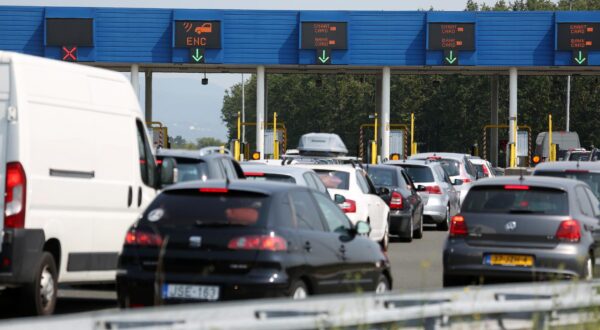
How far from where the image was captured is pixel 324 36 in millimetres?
54625

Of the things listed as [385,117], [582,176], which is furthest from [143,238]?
[385,117]

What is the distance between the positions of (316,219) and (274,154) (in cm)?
4293

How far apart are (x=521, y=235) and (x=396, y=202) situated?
12845 millimetres

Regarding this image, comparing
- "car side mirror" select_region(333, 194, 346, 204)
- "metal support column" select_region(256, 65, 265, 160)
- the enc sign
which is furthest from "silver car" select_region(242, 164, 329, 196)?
"metal support column" select_region(256, 65, 265, 160)

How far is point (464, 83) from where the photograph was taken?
11544cm

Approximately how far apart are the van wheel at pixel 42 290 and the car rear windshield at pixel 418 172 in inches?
785

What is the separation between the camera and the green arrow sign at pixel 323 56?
5453cm

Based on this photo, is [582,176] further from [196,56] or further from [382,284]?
[196,56]

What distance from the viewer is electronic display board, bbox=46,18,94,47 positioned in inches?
2121

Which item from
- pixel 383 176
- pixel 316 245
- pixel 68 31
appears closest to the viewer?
pixel 316 245

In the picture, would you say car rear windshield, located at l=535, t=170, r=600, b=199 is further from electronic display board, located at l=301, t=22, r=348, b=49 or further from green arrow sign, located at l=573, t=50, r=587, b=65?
green arrow sign, located at l=573, t=50, r=587, b=65

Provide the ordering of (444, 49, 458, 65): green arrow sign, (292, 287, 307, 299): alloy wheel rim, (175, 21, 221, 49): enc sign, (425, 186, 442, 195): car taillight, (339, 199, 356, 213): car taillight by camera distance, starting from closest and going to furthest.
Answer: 1. (292, 287, 307, 299): alloy wheel rim
2. (339, 199, 356, 213): car taillight
3. (425, 186, 442, 195): car taillight
4. (175, 21, 221, 49): enc sign
5. (444, 49, 458, 65): green arrow sign

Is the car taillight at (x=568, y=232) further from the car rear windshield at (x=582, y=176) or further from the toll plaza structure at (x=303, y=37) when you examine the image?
the toll plaza structure at (x=303, y=37)

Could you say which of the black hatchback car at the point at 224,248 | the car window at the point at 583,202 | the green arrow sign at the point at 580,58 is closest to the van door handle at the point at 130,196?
the black hatchback car at the point at 224,248
